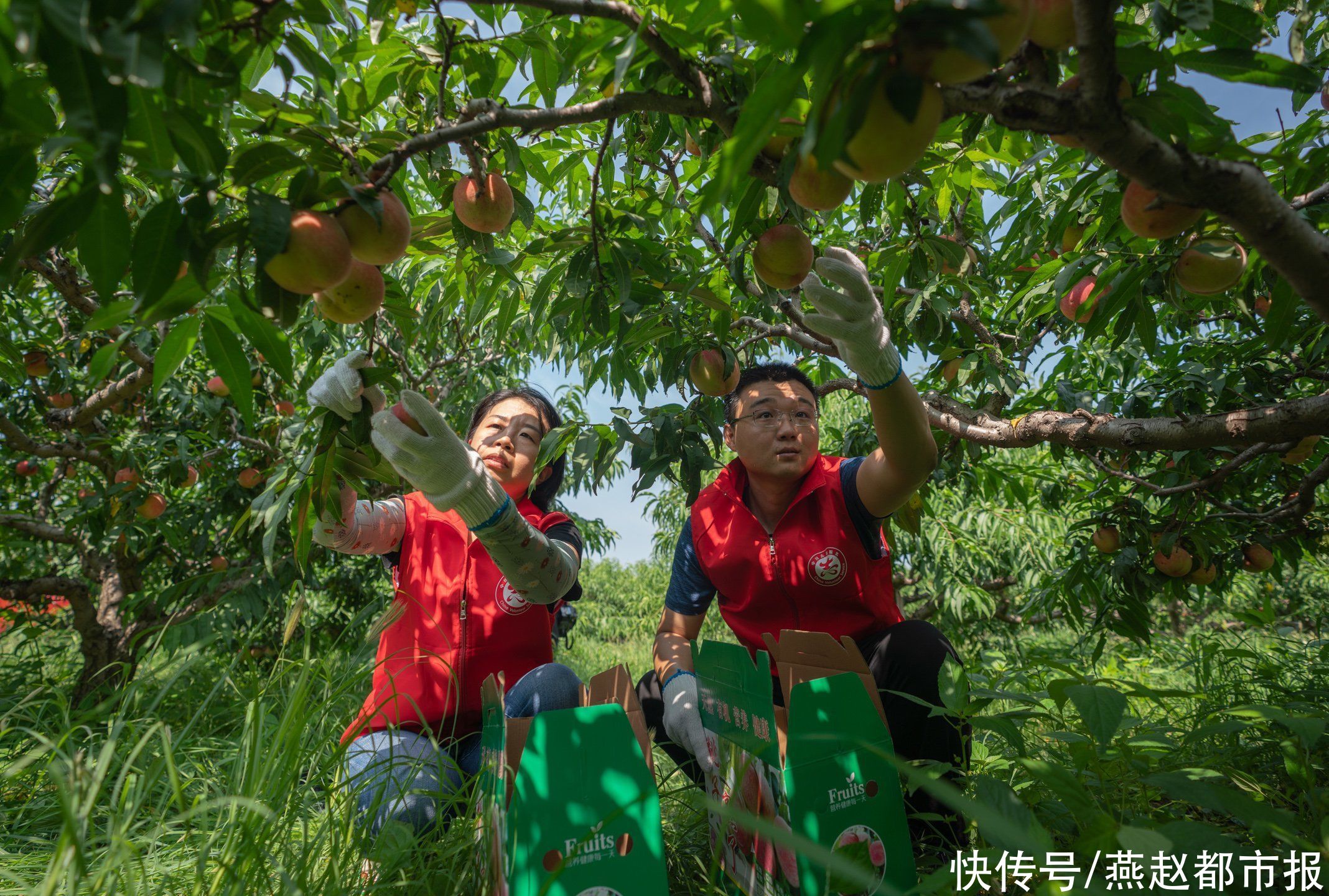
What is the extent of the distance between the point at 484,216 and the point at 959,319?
141 centimetres

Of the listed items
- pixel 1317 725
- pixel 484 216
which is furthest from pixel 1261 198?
pixel 484 216

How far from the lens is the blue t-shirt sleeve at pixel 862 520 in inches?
73.2

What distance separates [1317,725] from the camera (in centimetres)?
99

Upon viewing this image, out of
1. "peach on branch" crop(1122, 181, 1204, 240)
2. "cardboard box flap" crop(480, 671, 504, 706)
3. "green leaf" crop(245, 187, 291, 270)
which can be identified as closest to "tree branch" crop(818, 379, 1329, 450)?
"peach on branch" crop(1122, 181, 1204, 240)

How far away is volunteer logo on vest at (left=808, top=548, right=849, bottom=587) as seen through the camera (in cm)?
182

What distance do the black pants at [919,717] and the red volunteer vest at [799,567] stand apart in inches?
4.9

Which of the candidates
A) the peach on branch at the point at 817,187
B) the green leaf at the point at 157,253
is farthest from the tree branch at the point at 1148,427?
the green leaf at the point at 157,253

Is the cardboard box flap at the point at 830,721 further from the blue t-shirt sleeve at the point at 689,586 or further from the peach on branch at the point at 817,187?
the blue t-shirt sleeve at the point at 689,586

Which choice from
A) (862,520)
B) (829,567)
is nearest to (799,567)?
(829,567)

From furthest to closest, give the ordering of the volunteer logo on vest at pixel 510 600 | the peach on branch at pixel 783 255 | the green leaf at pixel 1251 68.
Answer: the volunteer logo on vest at pixel 510 600 < the peach on branch at pixel 783 255 < the green leaf at pixel 1251 68

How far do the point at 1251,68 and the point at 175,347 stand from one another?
1372mm

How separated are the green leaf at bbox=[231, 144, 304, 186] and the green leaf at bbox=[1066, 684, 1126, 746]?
1.29 meters

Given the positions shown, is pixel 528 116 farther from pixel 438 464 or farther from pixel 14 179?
pixel 438 464

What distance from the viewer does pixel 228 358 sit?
3.18 ft
